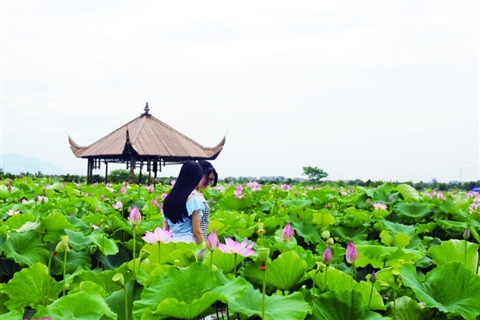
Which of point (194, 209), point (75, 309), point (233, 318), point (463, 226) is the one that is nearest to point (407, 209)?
point (463, 226)

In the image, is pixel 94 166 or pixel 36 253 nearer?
pixel 36 253

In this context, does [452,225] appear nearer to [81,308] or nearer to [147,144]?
[81,308]

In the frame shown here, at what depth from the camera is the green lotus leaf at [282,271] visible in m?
1.71

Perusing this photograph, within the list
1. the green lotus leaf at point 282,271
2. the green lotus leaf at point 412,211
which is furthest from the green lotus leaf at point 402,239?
the green lotus leaf at point 412,211

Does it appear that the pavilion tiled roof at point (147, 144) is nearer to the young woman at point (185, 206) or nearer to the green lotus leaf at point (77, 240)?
the young woman at point (185, 206)

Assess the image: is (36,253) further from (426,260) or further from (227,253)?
(426,260)

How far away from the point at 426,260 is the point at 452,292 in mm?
946

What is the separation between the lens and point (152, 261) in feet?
6.63

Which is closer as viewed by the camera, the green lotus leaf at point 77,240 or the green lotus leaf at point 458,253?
the green lotus leaf at point 458,253

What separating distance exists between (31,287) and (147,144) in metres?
21.1

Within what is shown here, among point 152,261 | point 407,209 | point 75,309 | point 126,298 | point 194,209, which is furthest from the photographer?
point 407,209

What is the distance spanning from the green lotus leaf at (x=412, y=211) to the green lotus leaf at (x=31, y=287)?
138 inches

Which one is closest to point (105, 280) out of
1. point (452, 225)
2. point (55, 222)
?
point (55, 222)

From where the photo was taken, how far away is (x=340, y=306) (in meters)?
1.46
